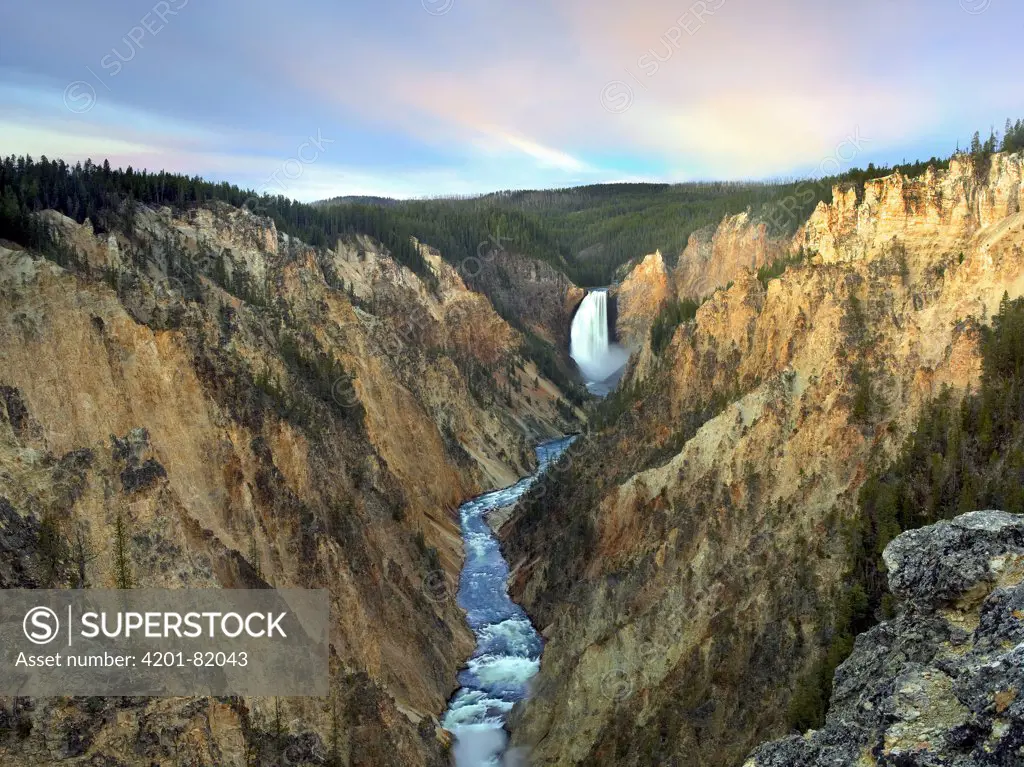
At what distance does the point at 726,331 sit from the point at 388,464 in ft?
64.6

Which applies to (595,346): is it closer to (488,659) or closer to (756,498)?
(488,659)

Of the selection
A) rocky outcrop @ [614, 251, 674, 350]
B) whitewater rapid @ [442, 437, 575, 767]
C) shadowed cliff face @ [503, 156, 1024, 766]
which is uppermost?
rocky outcrop @ [614, 251, 674, 350]

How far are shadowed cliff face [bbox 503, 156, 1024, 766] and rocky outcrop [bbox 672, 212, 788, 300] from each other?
28.2 metres

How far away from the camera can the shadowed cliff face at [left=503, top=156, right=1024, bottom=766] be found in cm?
2148

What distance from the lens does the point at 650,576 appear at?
28875 millimetres

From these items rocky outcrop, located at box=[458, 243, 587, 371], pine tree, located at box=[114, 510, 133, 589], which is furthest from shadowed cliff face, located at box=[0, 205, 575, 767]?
rocky outcrop, located at box=[458, 243, 587, 371]

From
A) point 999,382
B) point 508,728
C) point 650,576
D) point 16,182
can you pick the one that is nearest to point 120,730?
point 508,728

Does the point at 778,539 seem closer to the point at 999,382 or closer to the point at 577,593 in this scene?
the point at 999,382

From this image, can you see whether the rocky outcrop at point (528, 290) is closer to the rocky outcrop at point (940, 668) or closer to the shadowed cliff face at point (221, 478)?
the shadowed cliff face at point (221, 478)

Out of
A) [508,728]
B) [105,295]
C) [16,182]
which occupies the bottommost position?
[508,728]

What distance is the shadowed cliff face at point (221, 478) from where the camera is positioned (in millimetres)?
15477

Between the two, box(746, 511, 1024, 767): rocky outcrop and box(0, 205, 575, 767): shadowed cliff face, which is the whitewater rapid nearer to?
box(0, 205, 575, 767): shadowed cliff face

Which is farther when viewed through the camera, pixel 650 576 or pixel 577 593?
pixel 577 593

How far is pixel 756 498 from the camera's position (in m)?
27.7
